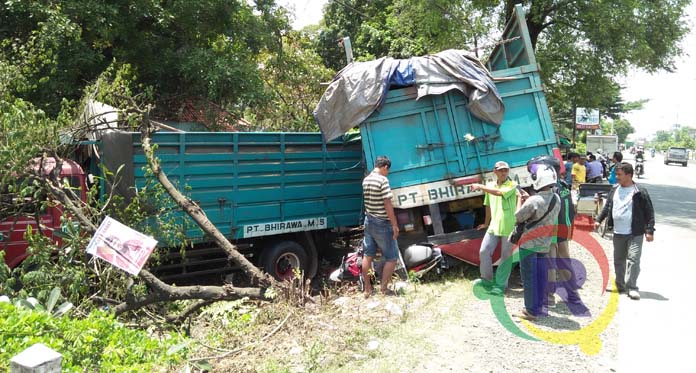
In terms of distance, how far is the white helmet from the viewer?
5.21 metres

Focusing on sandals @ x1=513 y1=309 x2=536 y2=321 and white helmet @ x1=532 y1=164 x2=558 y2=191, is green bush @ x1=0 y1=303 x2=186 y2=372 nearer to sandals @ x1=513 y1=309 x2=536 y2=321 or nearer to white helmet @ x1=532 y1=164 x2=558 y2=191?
sandals @ x1=513 y1=309 x2=536 y2=321

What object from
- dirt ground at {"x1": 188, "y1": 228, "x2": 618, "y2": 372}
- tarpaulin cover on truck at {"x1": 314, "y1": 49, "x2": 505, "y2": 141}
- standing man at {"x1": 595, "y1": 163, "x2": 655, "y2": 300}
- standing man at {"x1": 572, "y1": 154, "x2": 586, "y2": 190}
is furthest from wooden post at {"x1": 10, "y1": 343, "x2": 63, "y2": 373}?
standing man at {"x1": 572, "y1": 154, "x2": 586, "y2": 190}

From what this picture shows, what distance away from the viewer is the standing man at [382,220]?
585 centimetres

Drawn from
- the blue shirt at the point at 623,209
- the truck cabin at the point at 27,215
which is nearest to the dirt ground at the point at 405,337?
the blue shirt at the point at 623,209

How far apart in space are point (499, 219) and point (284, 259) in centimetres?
314

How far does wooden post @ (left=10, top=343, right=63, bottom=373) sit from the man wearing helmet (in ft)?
13.3

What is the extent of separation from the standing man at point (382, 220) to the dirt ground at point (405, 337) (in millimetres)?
282

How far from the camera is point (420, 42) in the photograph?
18.8 meters

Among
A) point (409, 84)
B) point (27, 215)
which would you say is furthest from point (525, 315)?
point (27, 215)

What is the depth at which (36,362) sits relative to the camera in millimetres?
2895

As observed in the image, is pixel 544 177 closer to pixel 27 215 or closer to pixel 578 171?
pixel 27 215

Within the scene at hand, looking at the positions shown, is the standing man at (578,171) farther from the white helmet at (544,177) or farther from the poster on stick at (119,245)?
the poster on stick at (119,245)

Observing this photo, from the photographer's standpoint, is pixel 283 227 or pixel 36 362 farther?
pixel 283 227

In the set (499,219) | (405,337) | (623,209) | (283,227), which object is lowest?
(405,337)
